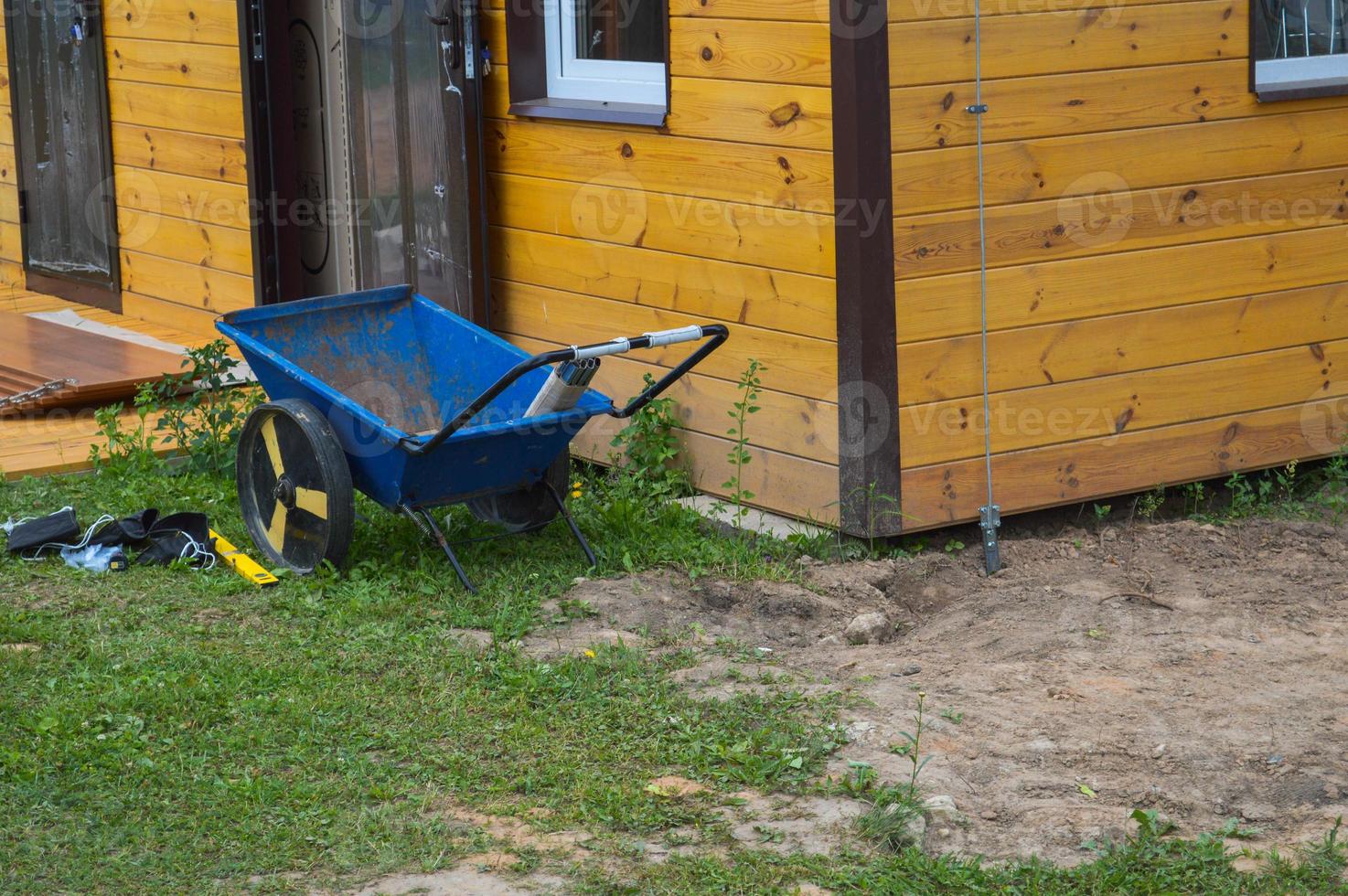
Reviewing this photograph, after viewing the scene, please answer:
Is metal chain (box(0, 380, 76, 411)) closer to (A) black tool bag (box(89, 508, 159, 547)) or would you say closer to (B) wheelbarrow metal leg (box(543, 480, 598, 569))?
(A) black tool bag (box(89, 508, 159, 547))

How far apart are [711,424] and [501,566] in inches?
39.9

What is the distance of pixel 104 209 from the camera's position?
962 centimetres

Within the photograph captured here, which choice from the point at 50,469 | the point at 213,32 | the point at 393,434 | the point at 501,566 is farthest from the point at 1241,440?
the point at 213,32

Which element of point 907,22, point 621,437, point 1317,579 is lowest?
point 1317,579

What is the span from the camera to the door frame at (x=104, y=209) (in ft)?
30.8

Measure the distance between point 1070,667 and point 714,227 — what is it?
211 centimetres

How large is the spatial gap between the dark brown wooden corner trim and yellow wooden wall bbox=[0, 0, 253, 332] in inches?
162

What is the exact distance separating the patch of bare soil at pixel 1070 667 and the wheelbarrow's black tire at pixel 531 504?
16.6 inches

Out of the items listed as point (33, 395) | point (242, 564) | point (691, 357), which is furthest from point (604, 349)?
point (33, 395)

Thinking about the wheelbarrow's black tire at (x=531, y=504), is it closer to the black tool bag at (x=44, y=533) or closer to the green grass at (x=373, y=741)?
the green grass at (x=373, y=741)

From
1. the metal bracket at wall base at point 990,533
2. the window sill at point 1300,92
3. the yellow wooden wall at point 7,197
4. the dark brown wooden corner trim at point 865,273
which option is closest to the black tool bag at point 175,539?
the dark brown wooden corner trim at point 865,273

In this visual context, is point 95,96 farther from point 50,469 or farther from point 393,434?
point 393,434

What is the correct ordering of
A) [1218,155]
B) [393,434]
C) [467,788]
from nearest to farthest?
1. [467,788]
2. [393,434]
3. [1218,155]

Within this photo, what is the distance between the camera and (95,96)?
31.1ft
